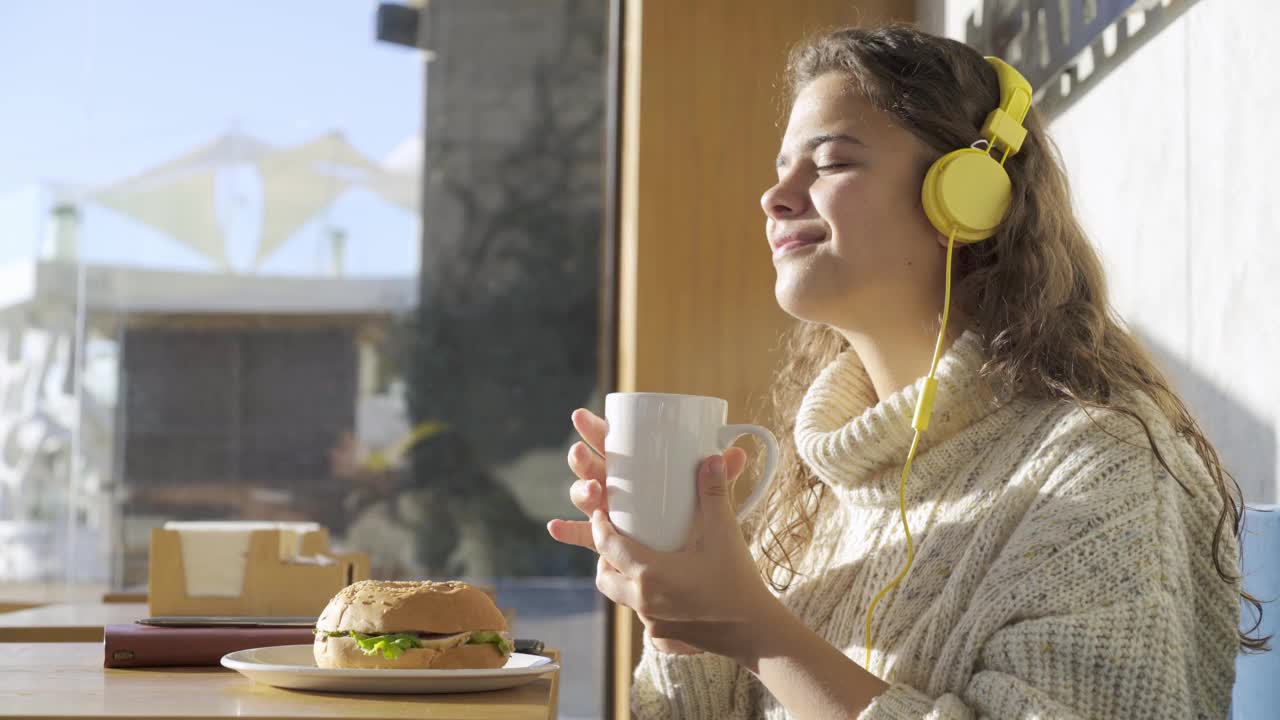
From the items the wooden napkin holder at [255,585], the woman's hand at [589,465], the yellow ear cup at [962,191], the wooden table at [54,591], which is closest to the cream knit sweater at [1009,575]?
the yellow ear cup at [962,191]

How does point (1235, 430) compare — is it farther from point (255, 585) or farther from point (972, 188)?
point (255, 585)

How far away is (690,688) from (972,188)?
0.56 meters

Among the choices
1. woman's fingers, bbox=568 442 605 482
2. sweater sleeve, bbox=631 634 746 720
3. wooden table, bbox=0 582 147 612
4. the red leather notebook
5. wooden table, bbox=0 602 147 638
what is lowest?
wooden table, bbox=0 582 147 612

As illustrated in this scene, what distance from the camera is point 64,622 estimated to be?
1.74 meters

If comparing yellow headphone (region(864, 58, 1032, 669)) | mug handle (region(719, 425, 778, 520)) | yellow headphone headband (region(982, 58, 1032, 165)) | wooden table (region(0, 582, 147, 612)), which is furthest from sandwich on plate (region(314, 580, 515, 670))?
wooden table (region(0, 582, 147, 612))

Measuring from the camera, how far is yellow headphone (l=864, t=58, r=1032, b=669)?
114 cm

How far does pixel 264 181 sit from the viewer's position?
388 cm

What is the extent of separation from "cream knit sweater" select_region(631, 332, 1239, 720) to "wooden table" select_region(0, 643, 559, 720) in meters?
0.28

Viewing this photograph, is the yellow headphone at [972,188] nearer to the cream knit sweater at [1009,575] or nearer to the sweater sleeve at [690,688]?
the cream knit sweater at [1009,575]

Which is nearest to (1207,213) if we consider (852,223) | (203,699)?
(852,223)

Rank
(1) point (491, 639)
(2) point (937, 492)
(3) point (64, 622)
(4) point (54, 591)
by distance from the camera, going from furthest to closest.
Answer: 1. (4) point (54, 591)
2. (3) point (64, 622)
3. (2) point (937, 492)
4. (1) point (491, 639)

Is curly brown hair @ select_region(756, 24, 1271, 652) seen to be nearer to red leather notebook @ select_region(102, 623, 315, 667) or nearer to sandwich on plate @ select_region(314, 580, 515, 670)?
sandwich on plate @ select_region(314, 580, 515, 670)

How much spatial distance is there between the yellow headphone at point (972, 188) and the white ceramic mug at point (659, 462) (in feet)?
0.88

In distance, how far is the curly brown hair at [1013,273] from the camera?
1094mm
